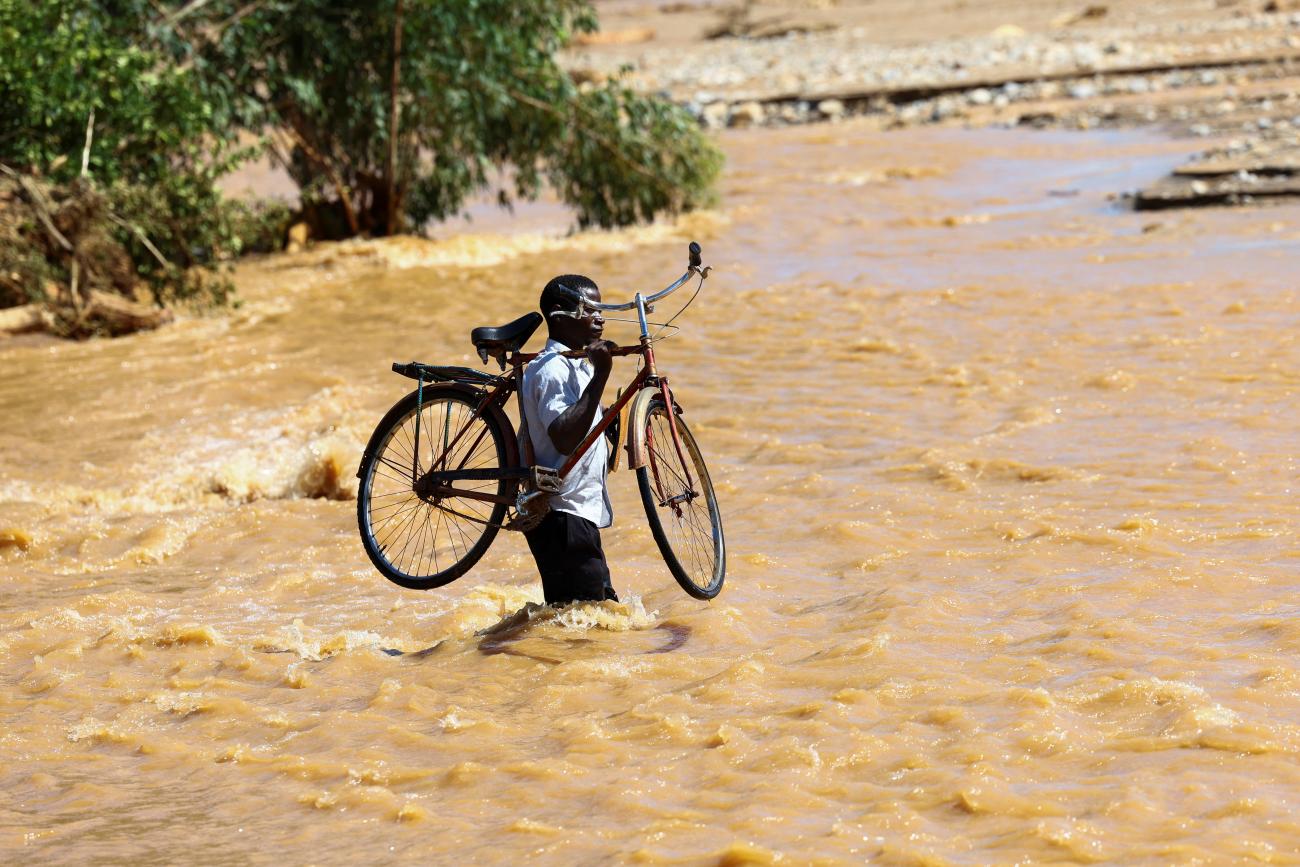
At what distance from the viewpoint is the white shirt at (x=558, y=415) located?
19.1 ft

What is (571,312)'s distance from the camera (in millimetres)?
5660

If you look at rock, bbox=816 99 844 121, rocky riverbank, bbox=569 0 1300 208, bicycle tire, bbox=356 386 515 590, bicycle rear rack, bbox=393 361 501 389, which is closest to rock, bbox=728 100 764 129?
rocky riverbank, bbox=569 0 1300 208

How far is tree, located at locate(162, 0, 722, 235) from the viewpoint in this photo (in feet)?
52.7

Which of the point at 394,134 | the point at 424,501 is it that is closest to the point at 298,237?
the point at 394,134

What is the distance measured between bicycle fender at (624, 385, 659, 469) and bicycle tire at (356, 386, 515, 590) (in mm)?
549

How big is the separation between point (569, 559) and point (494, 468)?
443 millimetres

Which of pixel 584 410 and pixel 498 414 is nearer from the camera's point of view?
pixel 584 410

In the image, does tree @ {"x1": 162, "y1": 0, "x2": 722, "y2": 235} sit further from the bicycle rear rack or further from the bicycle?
the bicycle rear rack

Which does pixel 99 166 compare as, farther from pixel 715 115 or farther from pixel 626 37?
pixel 626 37

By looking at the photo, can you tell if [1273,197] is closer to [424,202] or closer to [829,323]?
[829,323]

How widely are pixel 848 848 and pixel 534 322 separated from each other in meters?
2.55

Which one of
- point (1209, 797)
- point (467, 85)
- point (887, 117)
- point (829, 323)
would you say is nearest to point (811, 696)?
point (1209, 797)

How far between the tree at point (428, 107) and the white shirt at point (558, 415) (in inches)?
419

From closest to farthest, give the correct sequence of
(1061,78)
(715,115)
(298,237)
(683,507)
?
(683,507), (298,237), (1061,78), (715,115)
